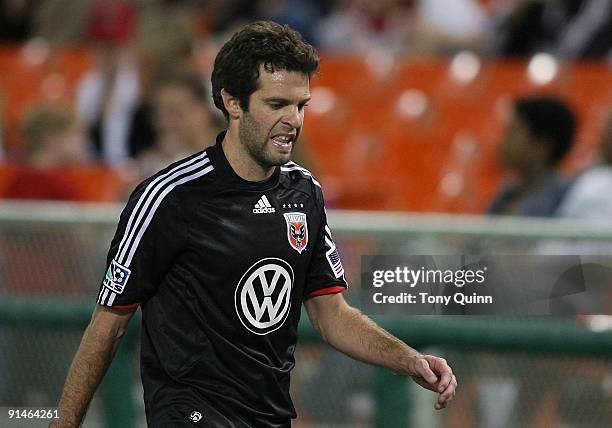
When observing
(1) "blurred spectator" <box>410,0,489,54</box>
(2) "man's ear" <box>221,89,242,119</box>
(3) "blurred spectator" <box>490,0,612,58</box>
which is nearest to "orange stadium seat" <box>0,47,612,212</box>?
(3) "blurred spectator" <box>490,0,612,58</box>

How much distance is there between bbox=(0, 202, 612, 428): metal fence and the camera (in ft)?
19.5

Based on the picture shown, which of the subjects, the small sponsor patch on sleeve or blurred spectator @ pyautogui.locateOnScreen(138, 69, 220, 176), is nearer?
the small sponsor patch on sleeve

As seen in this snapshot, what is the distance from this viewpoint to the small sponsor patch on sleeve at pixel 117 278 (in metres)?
4.35

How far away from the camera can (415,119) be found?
9625mm

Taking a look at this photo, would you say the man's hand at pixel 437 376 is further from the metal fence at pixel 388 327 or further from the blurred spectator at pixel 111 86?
the blurred spectator at pixel 111 86

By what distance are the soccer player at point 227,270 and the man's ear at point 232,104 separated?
0.03 ft

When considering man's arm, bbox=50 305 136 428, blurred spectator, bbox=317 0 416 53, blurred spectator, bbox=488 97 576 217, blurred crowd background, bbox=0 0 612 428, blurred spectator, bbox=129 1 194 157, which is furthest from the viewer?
blurred spectator, bbox=317 0 416 53

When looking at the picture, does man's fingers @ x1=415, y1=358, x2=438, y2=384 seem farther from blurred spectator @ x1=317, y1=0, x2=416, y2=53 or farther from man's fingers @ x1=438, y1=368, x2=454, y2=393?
blurred spectator @ x1=317, y1=0, x2=416, y2=53

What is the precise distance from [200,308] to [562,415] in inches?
90.7

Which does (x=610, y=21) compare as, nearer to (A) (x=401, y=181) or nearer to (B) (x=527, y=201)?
(A) (x=401, y=181)

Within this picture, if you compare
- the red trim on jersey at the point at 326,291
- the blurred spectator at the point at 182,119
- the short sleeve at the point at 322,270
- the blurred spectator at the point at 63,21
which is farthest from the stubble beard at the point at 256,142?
the blurred spectator at the point at 63,21

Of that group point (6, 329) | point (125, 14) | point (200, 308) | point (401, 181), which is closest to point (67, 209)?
point (6, 329)

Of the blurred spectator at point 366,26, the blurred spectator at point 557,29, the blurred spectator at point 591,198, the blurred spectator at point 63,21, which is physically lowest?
the blurred spectator at point 591,198

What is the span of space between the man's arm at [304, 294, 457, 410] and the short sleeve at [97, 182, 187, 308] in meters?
0.65
